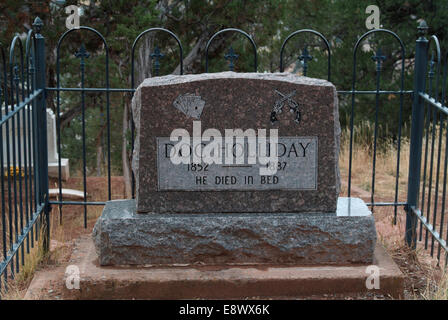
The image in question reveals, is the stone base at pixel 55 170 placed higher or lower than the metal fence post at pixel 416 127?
lower

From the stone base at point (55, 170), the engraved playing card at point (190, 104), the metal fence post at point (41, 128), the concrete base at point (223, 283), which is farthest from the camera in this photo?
the stone base at point (55, 170)

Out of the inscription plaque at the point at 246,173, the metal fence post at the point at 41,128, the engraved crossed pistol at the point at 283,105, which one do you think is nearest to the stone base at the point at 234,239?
the inscription plaque at the point at 246,173

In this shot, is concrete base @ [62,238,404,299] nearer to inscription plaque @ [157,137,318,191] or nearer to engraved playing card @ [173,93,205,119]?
inscription plaque @ [157,137,318,191]

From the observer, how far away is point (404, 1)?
10.6 m

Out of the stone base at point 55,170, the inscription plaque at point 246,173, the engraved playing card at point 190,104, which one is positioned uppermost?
the engraved playing card at point 190,104

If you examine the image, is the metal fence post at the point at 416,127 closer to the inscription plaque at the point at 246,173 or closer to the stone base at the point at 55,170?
the inscription plaque at the point at 246,173

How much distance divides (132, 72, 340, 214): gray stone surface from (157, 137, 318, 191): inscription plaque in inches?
1.2

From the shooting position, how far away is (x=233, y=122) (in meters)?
4.20

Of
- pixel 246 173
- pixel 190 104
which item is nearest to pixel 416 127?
pixel 246 173

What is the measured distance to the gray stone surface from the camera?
13.6ft

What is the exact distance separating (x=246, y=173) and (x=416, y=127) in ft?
5.00

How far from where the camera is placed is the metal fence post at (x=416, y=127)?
483 centimetres

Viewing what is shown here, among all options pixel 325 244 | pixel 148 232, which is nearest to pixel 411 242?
pixel 325 244
